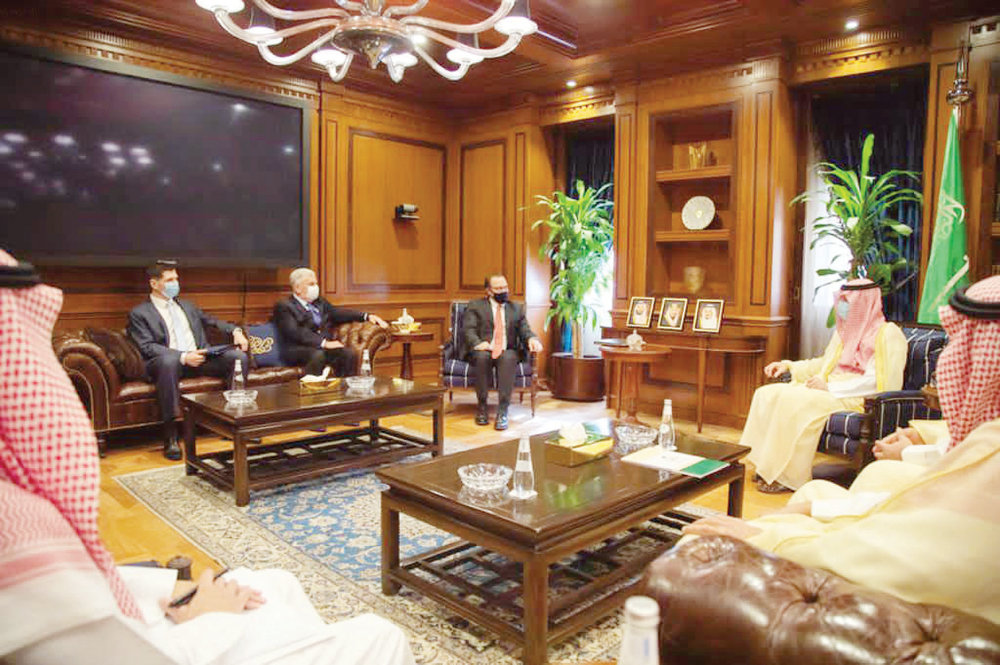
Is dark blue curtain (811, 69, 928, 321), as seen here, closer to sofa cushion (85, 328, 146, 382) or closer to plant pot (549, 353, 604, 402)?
plant pot (549, 353, 604, 402)

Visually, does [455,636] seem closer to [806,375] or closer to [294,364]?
[806,375]

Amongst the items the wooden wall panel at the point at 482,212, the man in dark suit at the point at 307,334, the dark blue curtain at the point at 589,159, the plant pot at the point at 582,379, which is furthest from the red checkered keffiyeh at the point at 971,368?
the wooden wall panel at the point at 482,212

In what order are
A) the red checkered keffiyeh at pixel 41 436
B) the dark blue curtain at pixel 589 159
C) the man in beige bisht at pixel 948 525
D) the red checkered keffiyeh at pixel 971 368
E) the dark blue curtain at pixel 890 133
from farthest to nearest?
the dark blue curtain at pixel 589 159 → the dark blue curtain at pixel 890 133 → the red checkered keffiyeh at pixel 971 368 → the man in beige bisht at pixel 948 525 → the red checkered keffiyeh at pixel 41 436

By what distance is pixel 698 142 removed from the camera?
575 cm

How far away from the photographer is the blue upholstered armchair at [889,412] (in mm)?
3455

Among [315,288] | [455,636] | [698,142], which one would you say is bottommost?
[455,636]

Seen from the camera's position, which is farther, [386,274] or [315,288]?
[386,274]

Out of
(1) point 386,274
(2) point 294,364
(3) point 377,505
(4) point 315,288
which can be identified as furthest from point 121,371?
(1) point 386,274

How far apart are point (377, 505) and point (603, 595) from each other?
1.38m

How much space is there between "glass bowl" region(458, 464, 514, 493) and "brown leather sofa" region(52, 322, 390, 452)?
290cm

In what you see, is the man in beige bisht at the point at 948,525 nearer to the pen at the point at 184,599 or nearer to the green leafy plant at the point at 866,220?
the pen at the point at 184,599

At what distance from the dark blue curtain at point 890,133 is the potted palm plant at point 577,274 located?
191 centimetres

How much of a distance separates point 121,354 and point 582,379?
144 inches

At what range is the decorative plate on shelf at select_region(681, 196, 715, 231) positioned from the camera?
5582 mm
